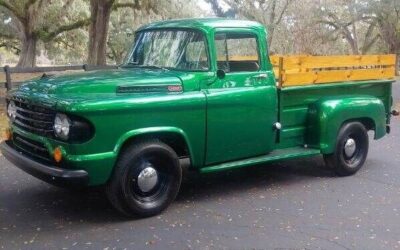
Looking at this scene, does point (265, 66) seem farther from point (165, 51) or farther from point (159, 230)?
point (159, 230)

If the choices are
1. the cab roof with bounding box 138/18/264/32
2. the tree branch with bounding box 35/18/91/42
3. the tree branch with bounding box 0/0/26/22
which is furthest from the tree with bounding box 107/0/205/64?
the cab roof with bounding box 138/18/264/32

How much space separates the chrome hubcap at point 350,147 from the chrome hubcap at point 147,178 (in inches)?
118

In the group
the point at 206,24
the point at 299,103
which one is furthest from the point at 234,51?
the point at 299,103

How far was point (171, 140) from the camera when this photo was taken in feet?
17.9

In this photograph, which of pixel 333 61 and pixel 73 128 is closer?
→ pixel 73 128

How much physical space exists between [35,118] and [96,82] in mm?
704

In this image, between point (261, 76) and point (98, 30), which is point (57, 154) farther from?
point (98, 30)

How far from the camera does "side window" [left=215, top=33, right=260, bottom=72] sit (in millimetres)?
5809

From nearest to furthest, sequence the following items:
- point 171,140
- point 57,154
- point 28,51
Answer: point 57,154 < point 171,140 < point 28,51

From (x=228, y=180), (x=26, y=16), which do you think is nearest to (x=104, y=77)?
(x=228, y=180)

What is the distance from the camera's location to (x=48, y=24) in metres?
29.6

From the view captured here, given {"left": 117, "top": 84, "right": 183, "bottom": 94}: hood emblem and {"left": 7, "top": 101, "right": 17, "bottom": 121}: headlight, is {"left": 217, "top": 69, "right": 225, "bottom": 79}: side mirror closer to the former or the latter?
{"left": 117, "top": 84, "right": 183, "bottom": 94}: hood emblem

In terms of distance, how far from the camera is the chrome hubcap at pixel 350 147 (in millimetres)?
6937

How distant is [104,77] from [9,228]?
1757mm
